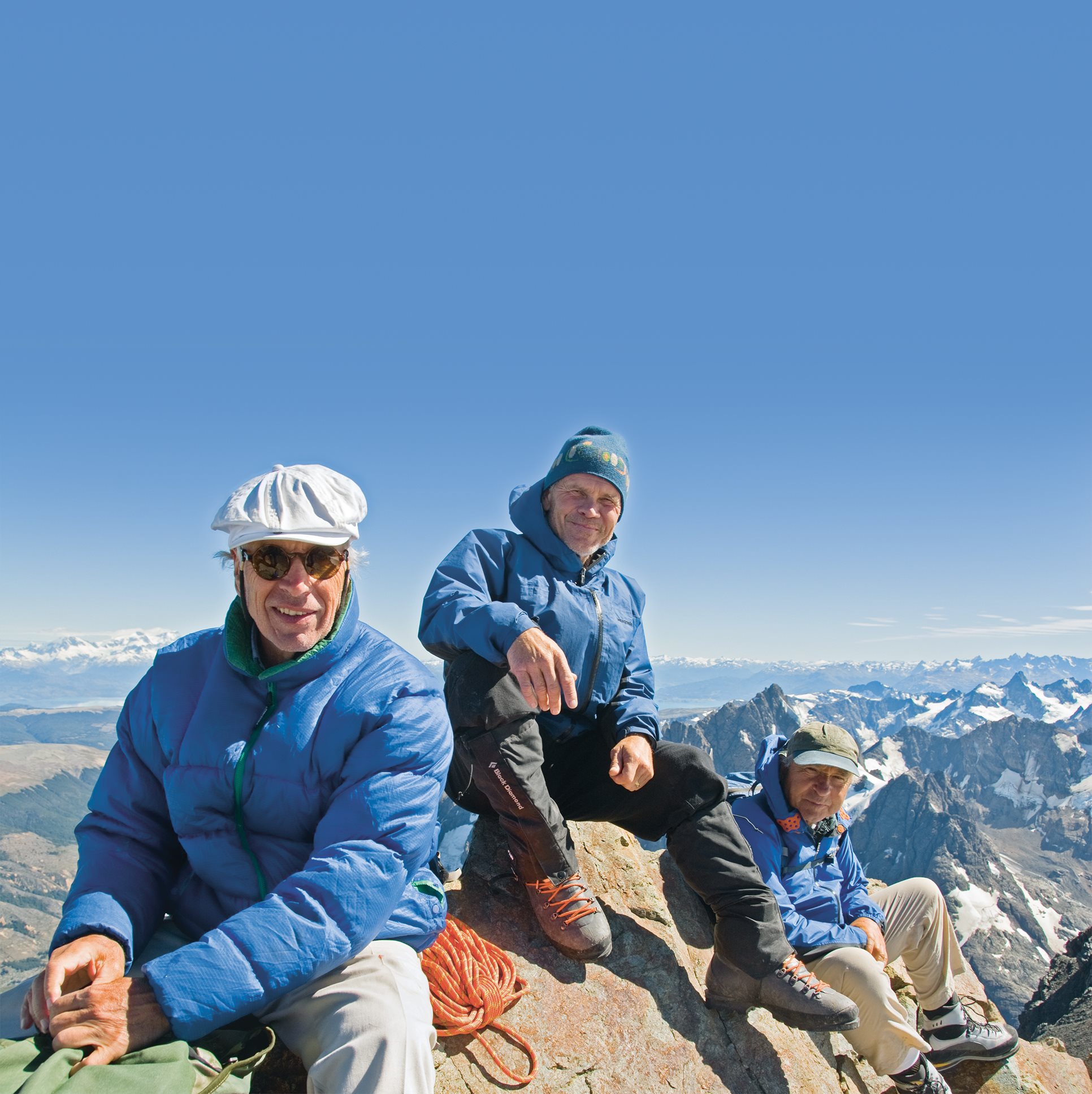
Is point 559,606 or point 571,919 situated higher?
point 559,606

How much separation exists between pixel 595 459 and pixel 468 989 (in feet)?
16.4

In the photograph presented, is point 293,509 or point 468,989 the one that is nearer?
point 293,509

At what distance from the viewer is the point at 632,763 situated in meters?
6.68

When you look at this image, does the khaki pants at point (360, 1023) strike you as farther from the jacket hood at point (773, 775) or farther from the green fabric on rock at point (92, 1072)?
the jacket hood at point (773, 775)

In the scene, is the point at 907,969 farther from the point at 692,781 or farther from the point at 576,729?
the point at 576,729

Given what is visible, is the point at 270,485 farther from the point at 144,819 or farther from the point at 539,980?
the point at 539,980

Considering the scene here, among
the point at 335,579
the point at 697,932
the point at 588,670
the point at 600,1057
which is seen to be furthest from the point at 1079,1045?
the point at 335,579

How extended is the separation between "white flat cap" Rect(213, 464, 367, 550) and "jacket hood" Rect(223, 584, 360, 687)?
0.53m

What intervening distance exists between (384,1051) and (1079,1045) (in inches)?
729

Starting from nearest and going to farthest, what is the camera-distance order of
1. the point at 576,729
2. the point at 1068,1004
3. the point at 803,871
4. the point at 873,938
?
the point at 576,729, the point at 873,938, the point at 803,871, the point at 1068,1004

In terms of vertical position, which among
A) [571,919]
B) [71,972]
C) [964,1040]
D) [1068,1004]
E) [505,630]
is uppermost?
[505,630]

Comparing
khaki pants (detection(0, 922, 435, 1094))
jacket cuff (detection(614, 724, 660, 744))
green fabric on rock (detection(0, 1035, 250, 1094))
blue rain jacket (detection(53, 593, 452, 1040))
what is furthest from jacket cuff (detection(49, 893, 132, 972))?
jacket cuff (detection(614, 724, 660, 744))

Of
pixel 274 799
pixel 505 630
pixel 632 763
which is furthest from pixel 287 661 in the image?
pixel 632 763

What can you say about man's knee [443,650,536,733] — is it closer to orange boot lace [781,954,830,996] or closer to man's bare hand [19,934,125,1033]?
man's bare hand [19,934,125,1033]
